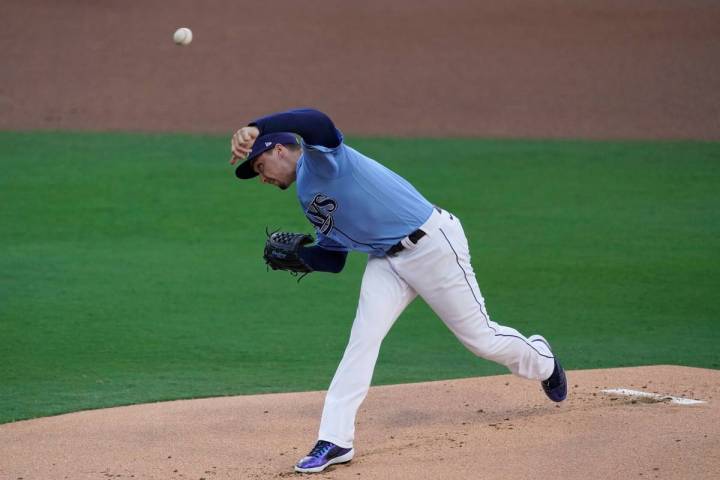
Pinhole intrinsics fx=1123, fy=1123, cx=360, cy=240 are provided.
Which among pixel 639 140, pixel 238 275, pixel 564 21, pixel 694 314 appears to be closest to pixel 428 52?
pixel 564 21

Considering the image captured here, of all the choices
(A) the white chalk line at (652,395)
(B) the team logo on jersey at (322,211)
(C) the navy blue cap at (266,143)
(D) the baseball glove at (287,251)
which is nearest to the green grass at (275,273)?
(A) the white chalk line at (652,395)

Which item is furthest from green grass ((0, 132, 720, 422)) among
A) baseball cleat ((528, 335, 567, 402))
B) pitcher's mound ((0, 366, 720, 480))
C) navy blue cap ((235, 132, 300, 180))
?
navy blue cap ((235, 132, 300, 180))

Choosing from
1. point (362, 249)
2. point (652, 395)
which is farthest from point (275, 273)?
point (362, 249)

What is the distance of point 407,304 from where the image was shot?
5.07 m

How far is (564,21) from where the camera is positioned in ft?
66.9

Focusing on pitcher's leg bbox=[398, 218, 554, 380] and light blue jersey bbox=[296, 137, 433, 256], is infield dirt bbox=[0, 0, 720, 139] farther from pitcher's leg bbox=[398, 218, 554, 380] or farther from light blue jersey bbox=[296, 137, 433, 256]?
light blue jersey bbox=[296, 137, 433, 256]

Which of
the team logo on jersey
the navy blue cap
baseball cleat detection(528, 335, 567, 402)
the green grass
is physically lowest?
the green grass

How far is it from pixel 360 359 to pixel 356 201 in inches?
27.1

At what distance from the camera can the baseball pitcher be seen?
477 cm

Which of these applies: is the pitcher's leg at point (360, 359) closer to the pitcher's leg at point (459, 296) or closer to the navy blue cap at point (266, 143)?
the pitcher's leg at point (459, 296)

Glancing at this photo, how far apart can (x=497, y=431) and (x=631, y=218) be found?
24.2 feet

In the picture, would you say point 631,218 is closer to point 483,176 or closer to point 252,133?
point 483,176

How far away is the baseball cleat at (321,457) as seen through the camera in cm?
474

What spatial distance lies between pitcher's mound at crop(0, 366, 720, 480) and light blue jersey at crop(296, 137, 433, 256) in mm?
967
